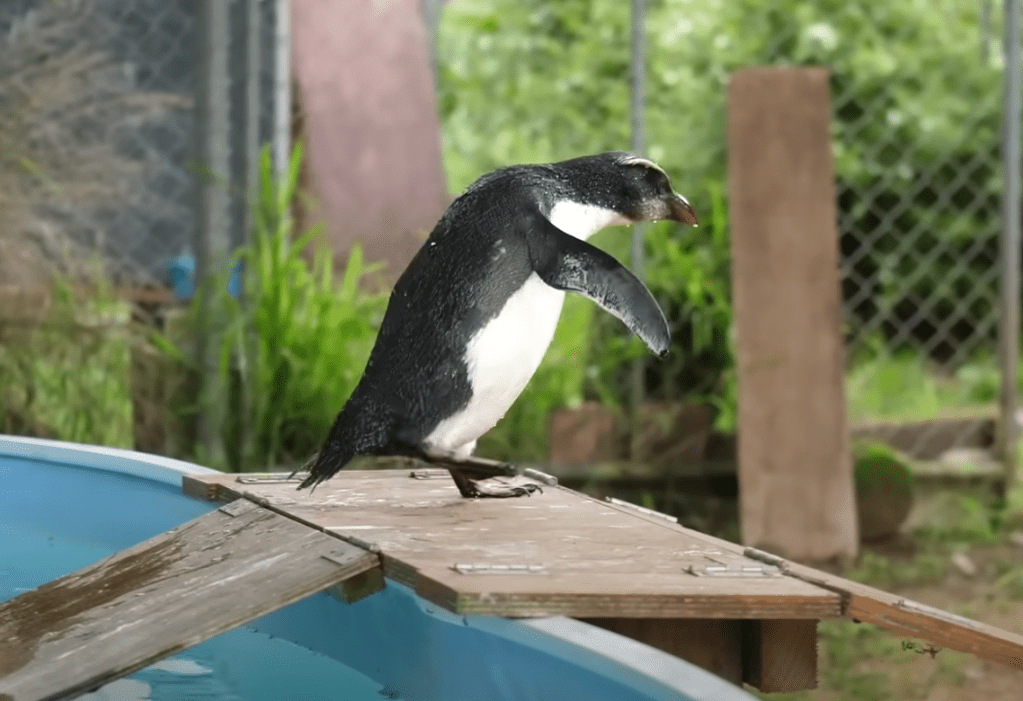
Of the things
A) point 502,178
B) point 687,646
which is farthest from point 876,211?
point 687,646

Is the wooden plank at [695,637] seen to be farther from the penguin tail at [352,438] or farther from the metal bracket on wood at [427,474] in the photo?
the metal bracket on wood at [427,474]

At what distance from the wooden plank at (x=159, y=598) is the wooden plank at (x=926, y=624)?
0.53 metres

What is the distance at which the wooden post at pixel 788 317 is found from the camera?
3969 millimetres

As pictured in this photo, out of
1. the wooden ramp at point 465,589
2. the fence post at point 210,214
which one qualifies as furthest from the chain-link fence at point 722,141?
the wooden ramp at point 465,589

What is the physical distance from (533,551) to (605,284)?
14.1 inches

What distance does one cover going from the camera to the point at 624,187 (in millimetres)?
2012

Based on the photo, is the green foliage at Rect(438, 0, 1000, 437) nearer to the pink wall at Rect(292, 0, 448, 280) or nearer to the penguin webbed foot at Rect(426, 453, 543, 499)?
the pink wall at Rect(292, 0, 448, 280)

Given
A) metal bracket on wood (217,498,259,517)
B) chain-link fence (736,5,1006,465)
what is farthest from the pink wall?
metal bracket on wood (217,498,259,517)

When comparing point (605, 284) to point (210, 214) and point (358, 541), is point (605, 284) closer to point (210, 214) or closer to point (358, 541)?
point (358, 541)

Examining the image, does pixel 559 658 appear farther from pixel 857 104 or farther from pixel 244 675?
pixel 857 104

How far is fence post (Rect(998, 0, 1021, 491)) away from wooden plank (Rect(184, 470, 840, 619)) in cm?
261

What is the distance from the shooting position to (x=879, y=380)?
A: 516 cm

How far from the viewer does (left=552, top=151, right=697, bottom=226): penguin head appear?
1986 mm

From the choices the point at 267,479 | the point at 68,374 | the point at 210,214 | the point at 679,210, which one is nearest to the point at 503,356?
the point at 679,210
